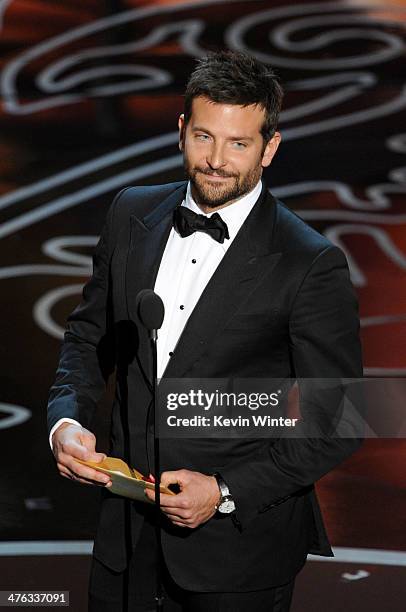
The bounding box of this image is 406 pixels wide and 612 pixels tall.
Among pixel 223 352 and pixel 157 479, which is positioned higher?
pixel 223 352

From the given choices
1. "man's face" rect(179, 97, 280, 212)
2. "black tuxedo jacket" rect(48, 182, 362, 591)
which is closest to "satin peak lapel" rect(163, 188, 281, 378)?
"black tuxedo jacket" rect(48, 182, 362, 591)

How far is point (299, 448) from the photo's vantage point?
8.03ft

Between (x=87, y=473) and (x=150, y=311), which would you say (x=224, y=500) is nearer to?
(x=87, y=473)

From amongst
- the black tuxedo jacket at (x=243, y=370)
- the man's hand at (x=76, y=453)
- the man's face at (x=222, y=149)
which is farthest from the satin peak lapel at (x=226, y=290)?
the man's hand at (x=76, y=453)

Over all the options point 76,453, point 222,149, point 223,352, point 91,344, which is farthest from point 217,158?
point 76,453

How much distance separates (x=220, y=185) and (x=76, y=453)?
0.63 metres

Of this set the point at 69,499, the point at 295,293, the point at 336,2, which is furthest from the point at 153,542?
the point at 336,2

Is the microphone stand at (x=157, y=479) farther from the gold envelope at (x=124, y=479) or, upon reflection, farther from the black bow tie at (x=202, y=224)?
the black bow tie at (x=202, y=224)

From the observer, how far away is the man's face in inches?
95.3

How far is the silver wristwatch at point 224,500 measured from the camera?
95.2 inches

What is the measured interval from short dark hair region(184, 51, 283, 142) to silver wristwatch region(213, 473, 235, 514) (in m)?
0.73

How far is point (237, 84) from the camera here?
2.42 metres

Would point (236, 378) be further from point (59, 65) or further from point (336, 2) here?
point (336, 2)

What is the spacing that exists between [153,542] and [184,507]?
1.03 ft
